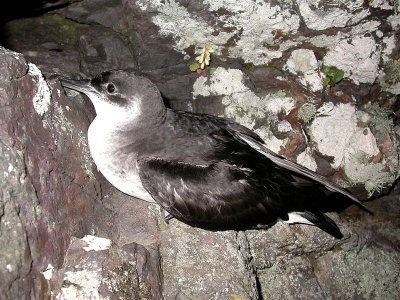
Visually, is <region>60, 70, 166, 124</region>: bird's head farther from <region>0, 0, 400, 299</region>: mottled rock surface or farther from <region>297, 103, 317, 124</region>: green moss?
<region>297, 103, 317, 124</region>: green moss

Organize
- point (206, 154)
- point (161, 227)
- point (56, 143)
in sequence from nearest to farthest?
point (56, 143), point (206, 154), point (161, 227)

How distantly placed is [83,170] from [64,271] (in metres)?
0.91

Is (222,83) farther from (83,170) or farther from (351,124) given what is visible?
(83,170)

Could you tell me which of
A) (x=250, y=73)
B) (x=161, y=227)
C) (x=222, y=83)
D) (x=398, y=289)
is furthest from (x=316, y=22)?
(x=398, y=289)

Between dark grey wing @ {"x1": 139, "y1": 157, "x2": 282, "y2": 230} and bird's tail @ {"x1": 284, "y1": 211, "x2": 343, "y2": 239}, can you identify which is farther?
bird's tail @ {"x1": 284, "y1": 211, "x2": 343, "y2": 239}

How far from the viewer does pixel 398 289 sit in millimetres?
4758

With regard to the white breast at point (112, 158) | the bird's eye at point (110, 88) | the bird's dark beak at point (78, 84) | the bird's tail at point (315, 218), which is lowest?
the bird's tail at point (315, 218)

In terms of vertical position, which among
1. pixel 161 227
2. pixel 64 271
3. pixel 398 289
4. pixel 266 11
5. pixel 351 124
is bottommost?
pixel 398 289

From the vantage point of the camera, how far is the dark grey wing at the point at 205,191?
303 cm

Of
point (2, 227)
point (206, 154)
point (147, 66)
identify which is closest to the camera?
point (2, 227)

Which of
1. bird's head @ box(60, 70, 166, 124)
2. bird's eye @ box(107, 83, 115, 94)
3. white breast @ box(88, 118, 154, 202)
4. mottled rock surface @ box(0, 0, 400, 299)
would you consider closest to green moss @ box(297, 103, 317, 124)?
mottled rock surface @ box(0, 0, 400, 299)

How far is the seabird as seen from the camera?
3.05 meters

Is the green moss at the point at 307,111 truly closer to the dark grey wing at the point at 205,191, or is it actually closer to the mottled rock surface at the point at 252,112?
the mottled rock surface at the point at 252,112

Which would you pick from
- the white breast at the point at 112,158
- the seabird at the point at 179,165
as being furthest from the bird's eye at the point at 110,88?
the white breast at the point at 112,158
